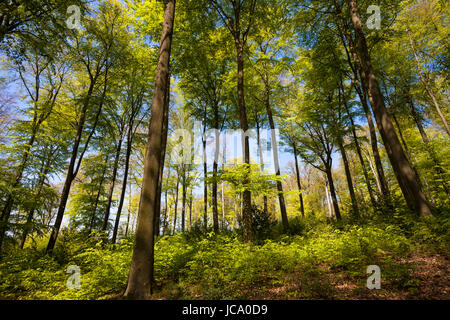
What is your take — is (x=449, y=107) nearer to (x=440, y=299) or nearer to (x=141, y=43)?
(x=440, y=299)

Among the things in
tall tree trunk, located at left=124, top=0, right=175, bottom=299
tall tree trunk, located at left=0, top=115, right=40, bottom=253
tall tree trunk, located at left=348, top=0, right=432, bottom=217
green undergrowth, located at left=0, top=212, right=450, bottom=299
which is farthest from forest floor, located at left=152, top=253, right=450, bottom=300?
tall tree trunk, located at left=0, top=115, right=40, bottom=253

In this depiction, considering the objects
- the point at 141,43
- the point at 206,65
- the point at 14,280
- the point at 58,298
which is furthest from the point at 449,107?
the point at 14,280

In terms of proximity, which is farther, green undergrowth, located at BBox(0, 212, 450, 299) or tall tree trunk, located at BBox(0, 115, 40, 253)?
tall tree trunk, located at BBox(0, 115, 40, 253)

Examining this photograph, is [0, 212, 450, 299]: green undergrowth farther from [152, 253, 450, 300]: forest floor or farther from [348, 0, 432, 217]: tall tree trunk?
[348, 0, 432, 217]: tall tree trunk

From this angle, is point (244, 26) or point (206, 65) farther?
point (206, 65)

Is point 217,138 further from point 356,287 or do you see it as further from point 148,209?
point 356,287

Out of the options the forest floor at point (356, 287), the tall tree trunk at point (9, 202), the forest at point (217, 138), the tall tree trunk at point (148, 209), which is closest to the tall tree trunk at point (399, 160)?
the forest at point (217, 138)

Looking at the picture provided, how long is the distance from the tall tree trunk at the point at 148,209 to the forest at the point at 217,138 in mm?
29

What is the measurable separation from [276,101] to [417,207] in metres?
12.1

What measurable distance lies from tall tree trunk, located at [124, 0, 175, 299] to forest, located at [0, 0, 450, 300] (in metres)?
0.03

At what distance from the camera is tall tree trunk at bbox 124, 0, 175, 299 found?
3.54 m
